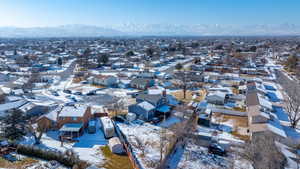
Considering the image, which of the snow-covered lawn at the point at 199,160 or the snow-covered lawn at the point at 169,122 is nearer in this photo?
the snow-covered lawn at the point at 199,160

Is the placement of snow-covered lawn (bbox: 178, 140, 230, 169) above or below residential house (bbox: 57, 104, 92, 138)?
below

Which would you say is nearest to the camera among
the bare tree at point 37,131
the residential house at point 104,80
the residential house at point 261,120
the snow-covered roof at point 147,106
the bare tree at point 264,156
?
the bare tree at point 264,156

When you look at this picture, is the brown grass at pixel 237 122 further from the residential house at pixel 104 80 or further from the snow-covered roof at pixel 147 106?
the residential house at pixel 104 80

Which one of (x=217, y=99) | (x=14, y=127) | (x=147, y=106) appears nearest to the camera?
(x=14, y=127)

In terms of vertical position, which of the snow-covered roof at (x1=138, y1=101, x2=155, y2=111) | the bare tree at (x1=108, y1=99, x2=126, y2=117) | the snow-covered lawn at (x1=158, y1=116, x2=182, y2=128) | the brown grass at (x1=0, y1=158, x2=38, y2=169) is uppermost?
the snow-covered roof at (x1=138, y1=101, x2=155, y2=111)

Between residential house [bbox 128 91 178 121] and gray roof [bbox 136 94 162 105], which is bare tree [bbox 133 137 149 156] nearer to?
residential house [bbox 128 91 178 121]

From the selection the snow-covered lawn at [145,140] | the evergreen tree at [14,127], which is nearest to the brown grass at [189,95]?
the snow-covered lawn at [145,140]

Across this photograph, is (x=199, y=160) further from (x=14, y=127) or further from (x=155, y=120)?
(x=14, y=127)

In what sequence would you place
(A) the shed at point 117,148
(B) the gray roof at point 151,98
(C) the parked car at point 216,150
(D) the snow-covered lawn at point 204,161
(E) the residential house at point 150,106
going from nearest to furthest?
(D) the snow-covered lawn at point 204,161 → (C) the parked car at point 216,150 → (A) the shed at point 117,148 → (E) the residential house at point 150,106 → (B) the gray roof at point 151,98

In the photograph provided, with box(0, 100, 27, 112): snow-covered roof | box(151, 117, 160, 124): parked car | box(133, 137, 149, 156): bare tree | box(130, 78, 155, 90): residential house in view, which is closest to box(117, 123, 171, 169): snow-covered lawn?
box(133, 137, 149, 156): bare tree

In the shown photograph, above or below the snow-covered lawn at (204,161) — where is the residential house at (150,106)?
above

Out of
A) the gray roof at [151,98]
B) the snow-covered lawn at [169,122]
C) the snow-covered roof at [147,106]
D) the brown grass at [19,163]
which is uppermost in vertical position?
the gray roof at [151,98]

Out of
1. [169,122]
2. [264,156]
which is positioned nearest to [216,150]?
[264,156]
